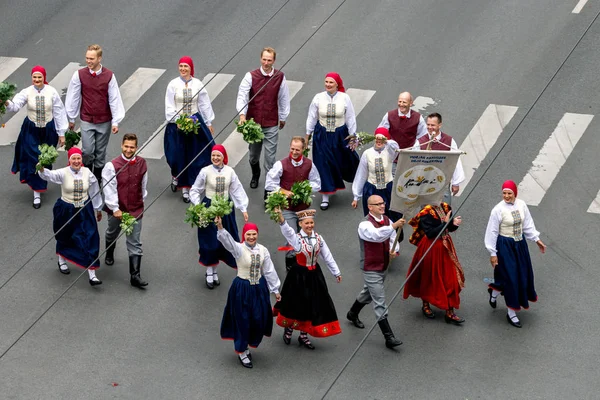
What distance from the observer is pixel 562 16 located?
84.2ft

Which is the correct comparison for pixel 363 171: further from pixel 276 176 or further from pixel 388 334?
pixel 388 334

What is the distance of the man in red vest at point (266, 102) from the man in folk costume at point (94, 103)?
5.96ft

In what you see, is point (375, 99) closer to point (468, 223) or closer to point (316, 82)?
point (316, 82)

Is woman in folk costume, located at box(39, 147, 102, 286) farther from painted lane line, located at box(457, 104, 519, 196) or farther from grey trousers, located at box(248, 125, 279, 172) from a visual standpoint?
painted lane line, located at box(457, 104, 519, 196)

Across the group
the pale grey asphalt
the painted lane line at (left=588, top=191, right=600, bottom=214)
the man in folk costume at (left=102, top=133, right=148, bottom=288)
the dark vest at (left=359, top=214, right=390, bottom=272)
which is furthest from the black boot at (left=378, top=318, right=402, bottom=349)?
the painted lane line at (left=588, top=191, right=600, bottom=214)

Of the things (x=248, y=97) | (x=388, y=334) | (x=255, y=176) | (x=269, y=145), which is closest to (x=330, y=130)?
(x=269, y=145)

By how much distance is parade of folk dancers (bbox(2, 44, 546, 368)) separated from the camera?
57.8ft

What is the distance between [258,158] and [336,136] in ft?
4.19

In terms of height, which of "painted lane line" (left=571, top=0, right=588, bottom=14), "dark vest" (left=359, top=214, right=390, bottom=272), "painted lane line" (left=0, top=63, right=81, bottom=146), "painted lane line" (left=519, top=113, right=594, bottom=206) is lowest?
"painted lane line" (left=0, top=63, right=81, bottom=146)

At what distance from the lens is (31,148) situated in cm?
2097

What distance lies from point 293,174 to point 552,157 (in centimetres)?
480

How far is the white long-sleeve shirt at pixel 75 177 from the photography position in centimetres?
1891

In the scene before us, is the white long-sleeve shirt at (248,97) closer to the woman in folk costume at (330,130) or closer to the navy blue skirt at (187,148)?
the woman in folk costume at (330,130)

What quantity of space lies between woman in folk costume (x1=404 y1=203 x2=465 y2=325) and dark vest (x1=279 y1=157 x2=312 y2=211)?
6.18ft
